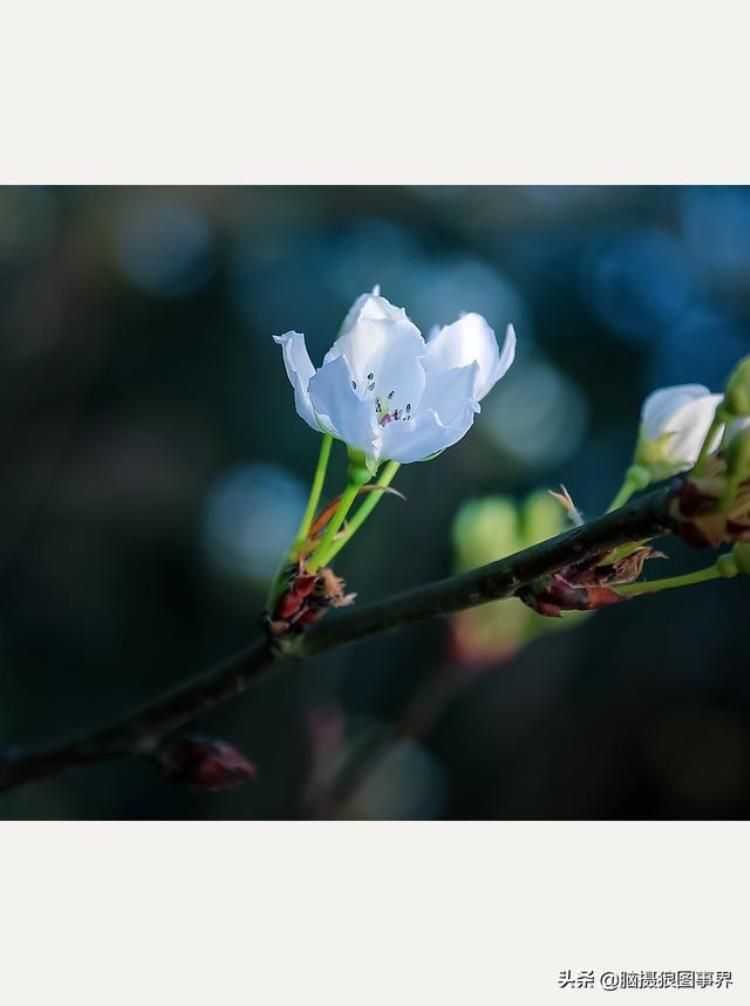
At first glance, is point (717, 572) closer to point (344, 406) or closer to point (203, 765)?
point (344, 406)

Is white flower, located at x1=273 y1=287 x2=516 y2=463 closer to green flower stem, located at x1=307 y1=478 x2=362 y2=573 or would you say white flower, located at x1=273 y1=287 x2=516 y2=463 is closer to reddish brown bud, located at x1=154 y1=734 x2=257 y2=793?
green flower stem, located at x1=307 y1=478 x2=362 y2=573

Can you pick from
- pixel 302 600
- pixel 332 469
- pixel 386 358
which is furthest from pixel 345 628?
pixel 332 469

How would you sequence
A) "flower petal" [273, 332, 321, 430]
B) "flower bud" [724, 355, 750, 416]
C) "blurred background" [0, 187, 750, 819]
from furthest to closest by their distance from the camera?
"blurred background" [0, 187, 750, 819] → "flower petal" [273, 332, 321, 430] → "flower bud" [724, 355, 750, 416]

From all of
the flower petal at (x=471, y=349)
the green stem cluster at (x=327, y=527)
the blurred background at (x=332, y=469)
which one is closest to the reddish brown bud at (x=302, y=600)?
the green stem cluster at (x=327, y=527)

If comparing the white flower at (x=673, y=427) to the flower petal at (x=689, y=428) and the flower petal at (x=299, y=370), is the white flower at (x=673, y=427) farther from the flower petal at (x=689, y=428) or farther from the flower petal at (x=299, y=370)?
the flower petal at (x=299, y=370)

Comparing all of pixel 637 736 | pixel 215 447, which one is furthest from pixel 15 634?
pixel 637 736

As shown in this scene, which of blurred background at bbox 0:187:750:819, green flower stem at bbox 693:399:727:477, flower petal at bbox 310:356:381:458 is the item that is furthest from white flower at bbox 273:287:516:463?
blurred background at bbox 0:187:750:819

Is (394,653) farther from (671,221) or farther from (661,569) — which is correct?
(671,221)

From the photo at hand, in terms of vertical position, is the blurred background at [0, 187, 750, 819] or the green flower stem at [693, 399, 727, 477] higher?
the blurred background at [0, 187, 750, 819]
